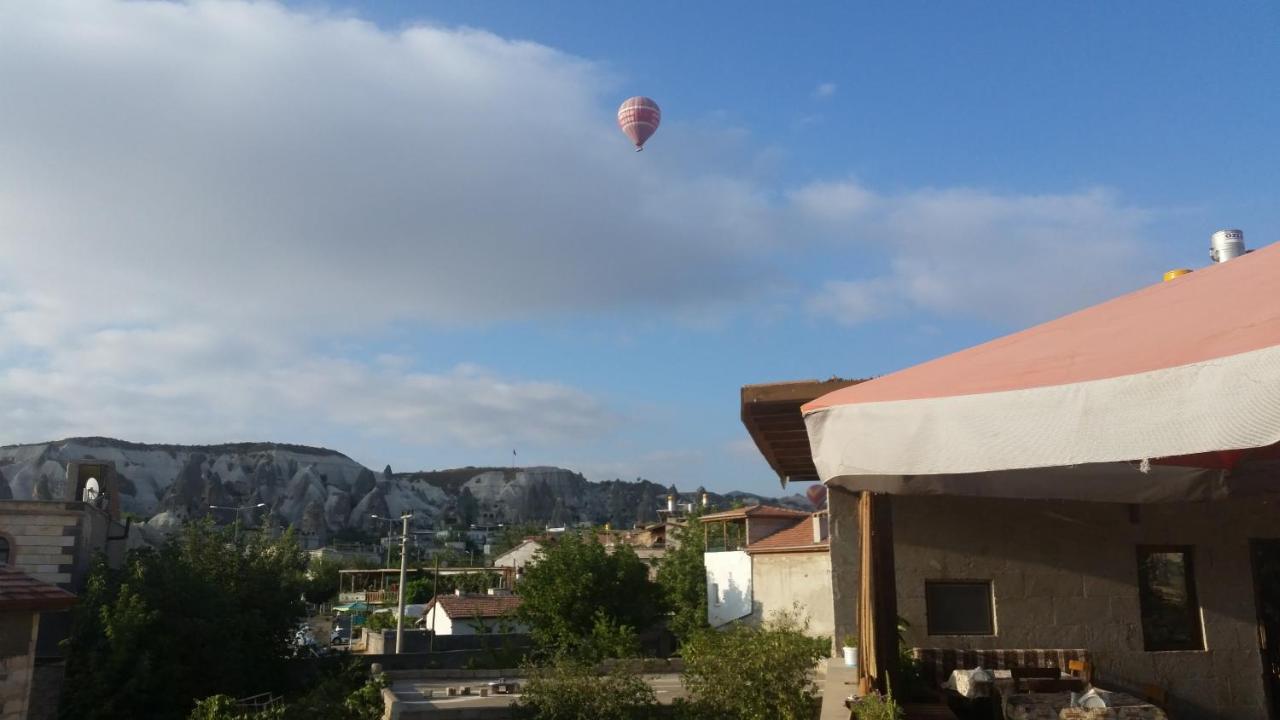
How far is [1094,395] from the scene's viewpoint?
2.37 metres

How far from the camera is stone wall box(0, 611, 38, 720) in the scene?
28.3 ft

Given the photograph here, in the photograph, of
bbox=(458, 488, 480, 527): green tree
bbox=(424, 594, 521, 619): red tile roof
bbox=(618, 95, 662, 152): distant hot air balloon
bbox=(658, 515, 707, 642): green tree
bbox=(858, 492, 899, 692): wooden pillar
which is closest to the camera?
bbox=(858, 492, 899, 692): wooden pillar

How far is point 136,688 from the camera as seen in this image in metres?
20.6

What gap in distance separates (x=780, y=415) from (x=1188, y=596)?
385cm

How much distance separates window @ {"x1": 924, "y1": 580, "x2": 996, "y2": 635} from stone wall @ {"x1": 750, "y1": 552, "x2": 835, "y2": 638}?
1621 centimetres

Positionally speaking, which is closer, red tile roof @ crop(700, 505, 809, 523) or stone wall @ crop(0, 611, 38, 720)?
stone wall @ crop(0, 611, 38, 720)

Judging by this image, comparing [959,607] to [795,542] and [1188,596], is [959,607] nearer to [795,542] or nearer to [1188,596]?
[1188,596]

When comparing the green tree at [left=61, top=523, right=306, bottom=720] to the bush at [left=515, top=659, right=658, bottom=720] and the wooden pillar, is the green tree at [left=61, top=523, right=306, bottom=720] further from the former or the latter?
the wooden pillar

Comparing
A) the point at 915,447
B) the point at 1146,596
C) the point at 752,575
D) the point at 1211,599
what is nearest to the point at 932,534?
the point at 1146,596

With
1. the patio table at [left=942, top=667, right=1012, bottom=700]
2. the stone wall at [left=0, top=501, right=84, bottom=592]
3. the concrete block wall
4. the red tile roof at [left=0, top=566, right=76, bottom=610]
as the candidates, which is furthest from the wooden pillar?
the stone wall at [left=0, top=501, right=84, bottom=592]

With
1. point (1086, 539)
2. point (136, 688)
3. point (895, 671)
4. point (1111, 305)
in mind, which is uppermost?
point (1111, 305)

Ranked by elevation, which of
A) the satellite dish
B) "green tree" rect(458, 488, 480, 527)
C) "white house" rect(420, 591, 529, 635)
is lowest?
"white house" rect(420, 591, 529, 635)

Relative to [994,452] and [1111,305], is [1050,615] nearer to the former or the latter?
[1111,305]

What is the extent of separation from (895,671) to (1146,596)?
11.2 feet
